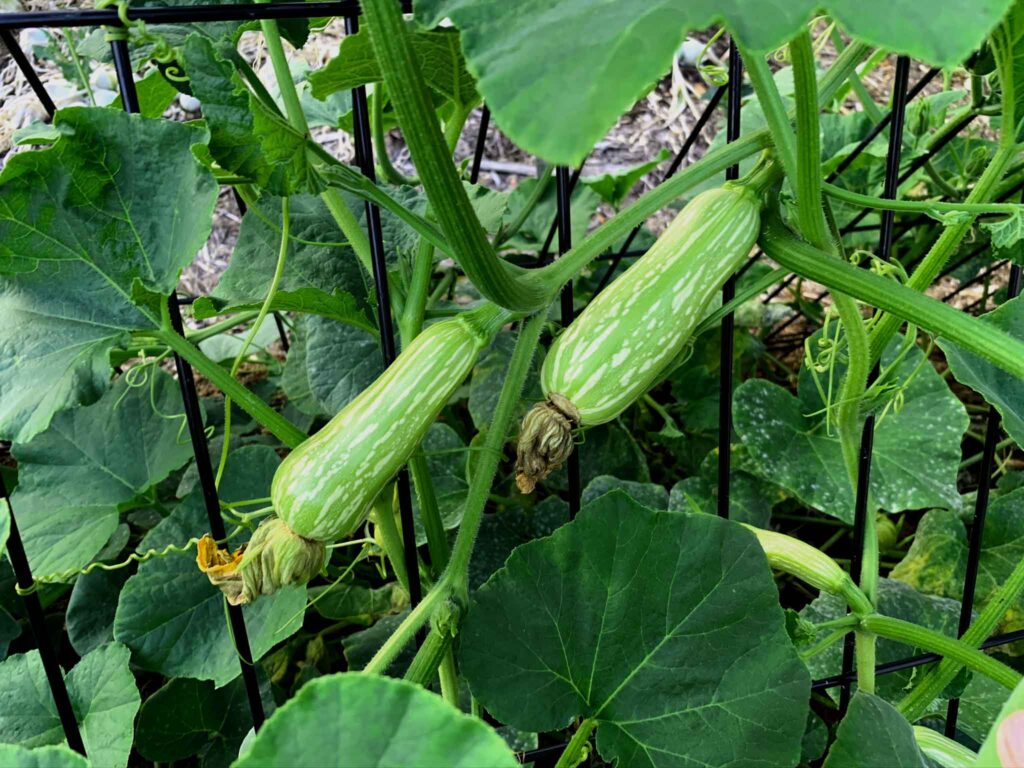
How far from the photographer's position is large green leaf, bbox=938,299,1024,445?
2.56 feet

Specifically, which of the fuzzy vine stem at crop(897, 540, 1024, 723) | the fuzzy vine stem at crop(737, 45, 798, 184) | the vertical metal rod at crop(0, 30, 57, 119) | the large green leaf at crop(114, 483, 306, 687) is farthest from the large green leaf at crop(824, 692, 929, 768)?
the vertical metal rod at crop(0, 30, 57, 119)

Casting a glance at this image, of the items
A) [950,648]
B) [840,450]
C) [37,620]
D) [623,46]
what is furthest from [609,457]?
[623,46]

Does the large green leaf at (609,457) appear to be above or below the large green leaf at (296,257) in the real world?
below

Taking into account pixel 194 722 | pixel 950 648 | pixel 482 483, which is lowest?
pixel 194 722

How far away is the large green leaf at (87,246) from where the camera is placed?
687mm

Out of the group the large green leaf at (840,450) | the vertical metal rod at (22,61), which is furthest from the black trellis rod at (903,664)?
the vertical metal rod at (22,61)

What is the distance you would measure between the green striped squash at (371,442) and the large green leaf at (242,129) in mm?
158

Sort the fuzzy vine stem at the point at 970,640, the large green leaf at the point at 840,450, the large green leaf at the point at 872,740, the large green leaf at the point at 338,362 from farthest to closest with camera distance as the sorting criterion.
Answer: the large green leaf at the point at 840,450 < the large green leaf at the point at 338,362 < the fuzzy vine stem at the point at 970,640 < the large green leaf at the point at 872,740

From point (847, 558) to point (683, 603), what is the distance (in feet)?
2.55

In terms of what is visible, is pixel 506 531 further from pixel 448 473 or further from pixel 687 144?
pixel 687 144

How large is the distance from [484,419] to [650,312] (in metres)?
0.55

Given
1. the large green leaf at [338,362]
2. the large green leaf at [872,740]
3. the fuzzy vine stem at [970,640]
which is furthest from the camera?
the large green leaf at [338,362]

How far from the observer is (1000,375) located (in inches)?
34.7

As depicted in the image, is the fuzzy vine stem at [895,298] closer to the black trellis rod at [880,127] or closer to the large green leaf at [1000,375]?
the large green leaf at [1000,375]
